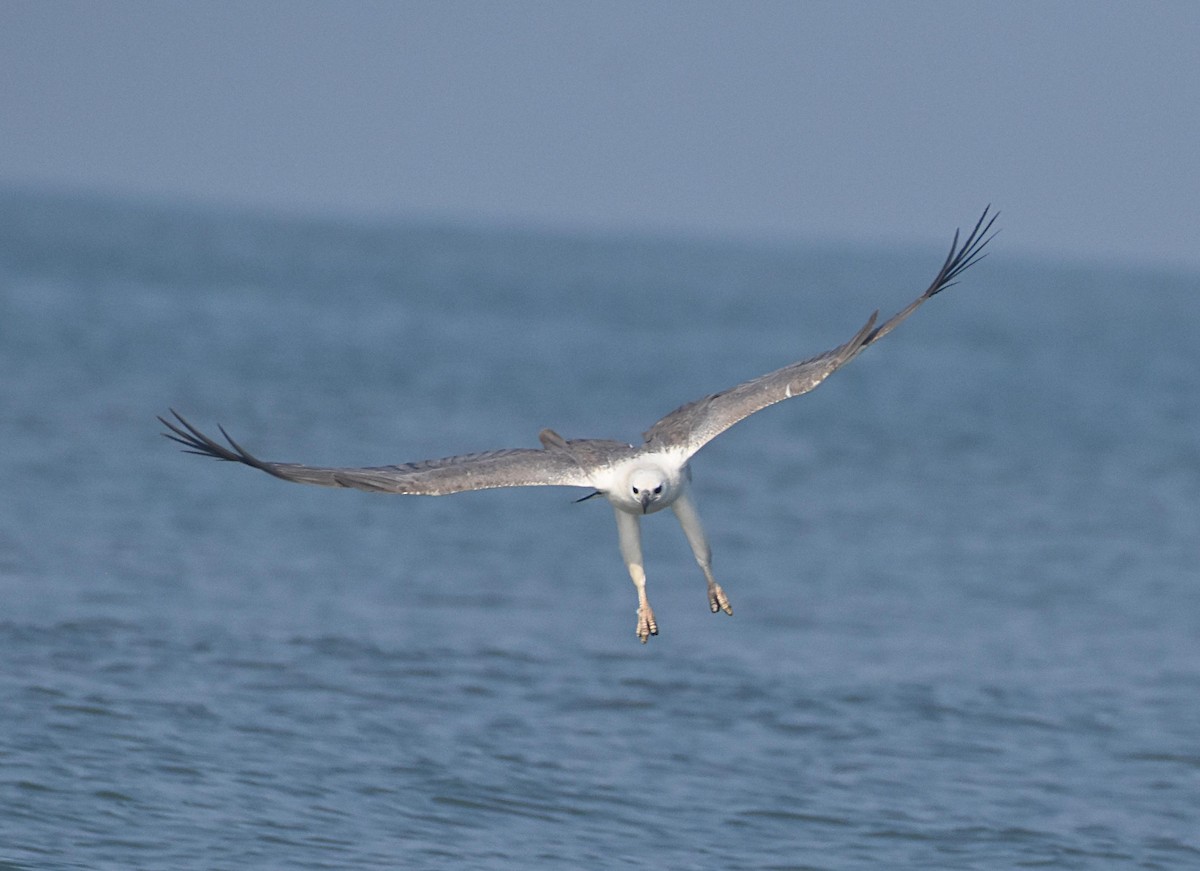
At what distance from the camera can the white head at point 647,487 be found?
14336mm

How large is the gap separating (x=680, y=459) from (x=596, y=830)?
398 cm

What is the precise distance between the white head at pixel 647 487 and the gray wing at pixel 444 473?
341 millimetres

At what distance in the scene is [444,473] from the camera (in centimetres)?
1420

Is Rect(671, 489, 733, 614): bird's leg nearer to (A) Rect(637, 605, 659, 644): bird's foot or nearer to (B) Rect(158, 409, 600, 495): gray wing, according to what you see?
(A) Rect(637, 605, 659, 644): bird's foot

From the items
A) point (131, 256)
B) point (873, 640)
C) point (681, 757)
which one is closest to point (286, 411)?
point (873, 640)

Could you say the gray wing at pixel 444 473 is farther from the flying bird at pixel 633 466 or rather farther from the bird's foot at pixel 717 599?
the bird's foot at pixel 717 599

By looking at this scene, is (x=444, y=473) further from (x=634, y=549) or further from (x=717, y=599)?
(x=717, y=599)

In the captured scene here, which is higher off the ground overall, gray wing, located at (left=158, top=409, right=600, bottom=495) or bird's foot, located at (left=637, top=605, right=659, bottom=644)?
gray wing, located at (left=158, top=409, right=600, bottom=495)

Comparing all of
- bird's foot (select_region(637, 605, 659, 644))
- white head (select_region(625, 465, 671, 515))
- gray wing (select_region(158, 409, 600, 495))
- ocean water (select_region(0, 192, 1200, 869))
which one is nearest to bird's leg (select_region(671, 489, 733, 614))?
bird's foot (select_region(637, 605, 659, 644))

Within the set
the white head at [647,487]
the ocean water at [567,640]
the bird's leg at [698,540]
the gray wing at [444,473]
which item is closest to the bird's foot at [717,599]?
the bird's leg at [698,540]

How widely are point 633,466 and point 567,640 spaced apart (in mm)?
9694

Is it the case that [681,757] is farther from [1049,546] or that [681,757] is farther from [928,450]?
[928,450]

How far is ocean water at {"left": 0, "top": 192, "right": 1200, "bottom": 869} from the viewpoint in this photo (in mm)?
17594

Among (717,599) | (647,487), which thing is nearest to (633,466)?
(647,487)
